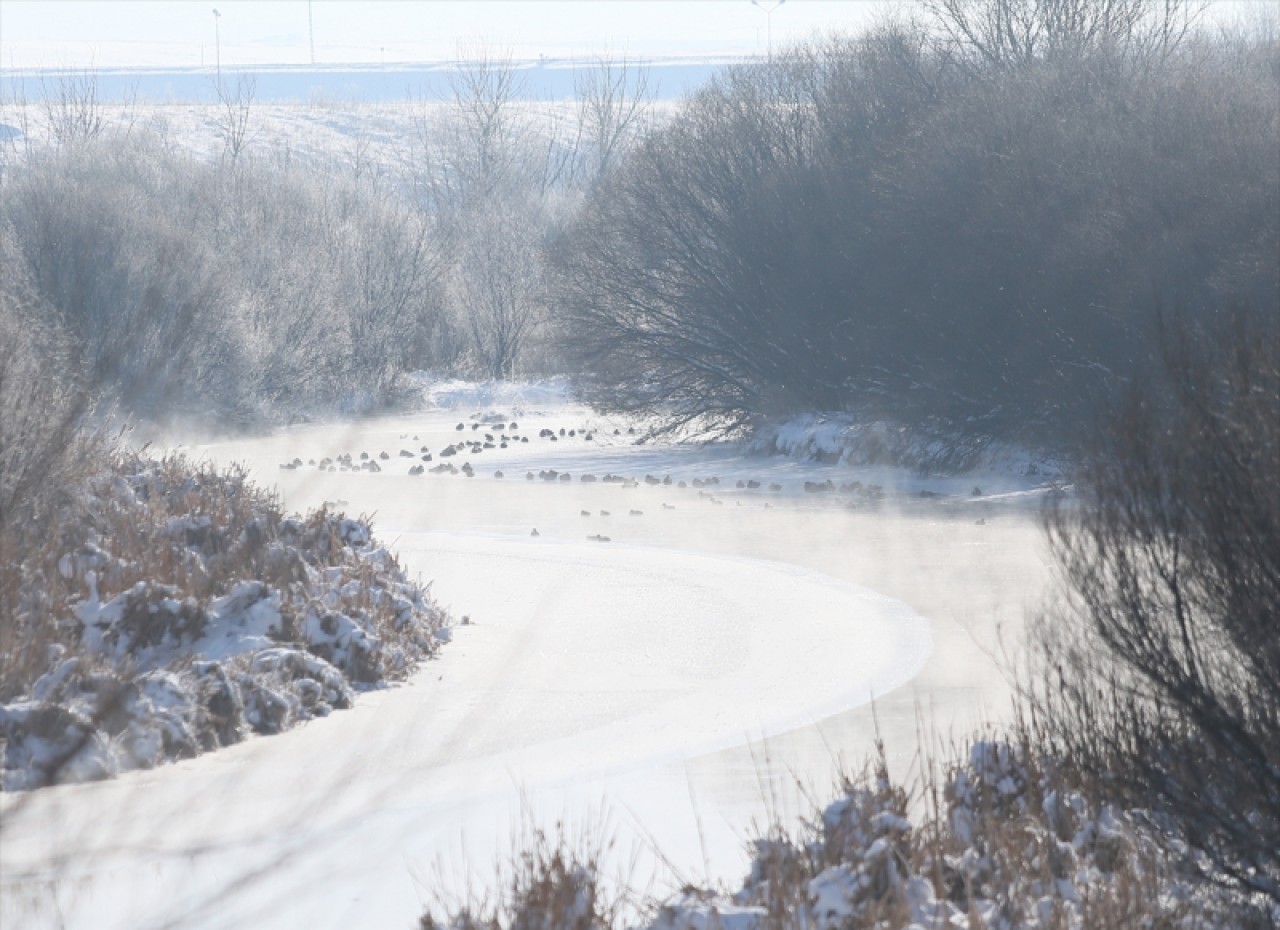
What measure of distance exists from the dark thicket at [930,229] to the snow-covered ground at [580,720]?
4355mm

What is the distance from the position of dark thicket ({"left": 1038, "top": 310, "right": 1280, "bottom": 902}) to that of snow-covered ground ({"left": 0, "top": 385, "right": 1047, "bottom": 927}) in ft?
5.15

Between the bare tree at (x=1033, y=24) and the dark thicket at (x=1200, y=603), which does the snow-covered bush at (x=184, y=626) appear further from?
the bare tree at (x=1033, y=24)

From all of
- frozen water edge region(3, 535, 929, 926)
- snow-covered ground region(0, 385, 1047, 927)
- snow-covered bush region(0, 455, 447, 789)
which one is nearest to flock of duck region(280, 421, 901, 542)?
snow-covered ground region(0, 385, 1047, 927)

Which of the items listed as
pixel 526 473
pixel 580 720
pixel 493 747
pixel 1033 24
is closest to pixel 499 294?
pixel 1033 24

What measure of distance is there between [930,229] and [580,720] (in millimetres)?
19954

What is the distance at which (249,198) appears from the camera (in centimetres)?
5697

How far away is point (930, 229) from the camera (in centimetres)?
2894

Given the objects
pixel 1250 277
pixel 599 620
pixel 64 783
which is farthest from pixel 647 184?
pixel 64 783

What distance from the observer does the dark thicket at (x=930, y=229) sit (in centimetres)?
2359

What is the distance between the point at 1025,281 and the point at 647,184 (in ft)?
38.9

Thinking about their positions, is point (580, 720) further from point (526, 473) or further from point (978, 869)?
point (526, 473)

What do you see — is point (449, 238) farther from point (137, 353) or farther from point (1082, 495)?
point (1082, 495)

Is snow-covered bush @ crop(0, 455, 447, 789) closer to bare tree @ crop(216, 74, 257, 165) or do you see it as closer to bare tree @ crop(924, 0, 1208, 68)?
bare tree @ crop(924, 0, 1208, 68)

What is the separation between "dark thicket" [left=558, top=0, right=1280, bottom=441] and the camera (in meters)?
23.6
